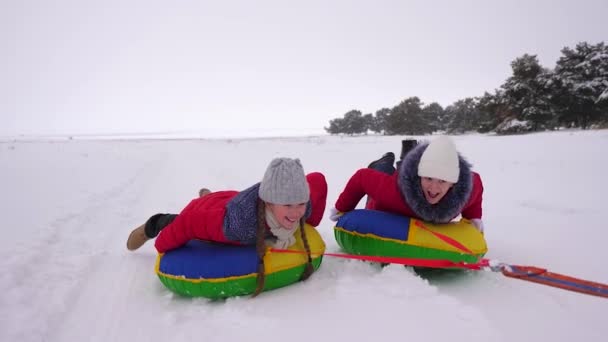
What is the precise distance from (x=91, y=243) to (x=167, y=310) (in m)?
1.66

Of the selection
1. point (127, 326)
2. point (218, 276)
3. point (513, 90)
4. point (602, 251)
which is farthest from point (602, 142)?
point (513, 90)

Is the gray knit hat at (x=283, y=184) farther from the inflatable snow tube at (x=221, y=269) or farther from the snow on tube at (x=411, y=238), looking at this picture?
the snow on tube at (x=411, y=238)

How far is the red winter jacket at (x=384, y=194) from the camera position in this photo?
8.88 ft

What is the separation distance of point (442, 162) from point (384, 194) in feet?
1.89

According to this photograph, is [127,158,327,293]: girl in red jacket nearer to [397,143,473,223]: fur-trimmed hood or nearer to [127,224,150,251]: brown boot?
[127,224,150,251]: brown boot

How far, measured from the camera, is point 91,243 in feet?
10.8

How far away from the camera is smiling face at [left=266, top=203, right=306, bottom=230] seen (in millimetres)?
2121

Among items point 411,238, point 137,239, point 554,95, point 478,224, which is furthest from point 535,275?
point 554,95

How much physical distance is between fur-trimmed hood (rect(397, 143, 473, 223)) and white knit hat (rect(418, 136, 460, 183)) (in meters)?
0.11

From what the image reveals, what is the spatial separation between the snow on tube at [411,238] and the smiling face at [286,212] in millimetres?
745

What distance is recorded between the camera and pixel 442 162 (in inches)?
93.0

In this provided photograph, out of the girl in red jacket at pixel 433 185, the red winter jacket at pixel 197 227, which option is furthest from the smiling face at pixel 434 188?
the red winter jacket at pixel 197 227

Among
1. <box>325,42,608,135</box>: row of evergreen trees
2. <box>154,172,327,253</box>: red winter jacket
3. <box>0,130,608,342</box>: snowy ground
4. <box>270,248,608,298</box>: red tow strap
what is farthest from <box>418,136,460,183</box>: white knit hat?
<box>325,42,608,135</box>: row of evergreen trees

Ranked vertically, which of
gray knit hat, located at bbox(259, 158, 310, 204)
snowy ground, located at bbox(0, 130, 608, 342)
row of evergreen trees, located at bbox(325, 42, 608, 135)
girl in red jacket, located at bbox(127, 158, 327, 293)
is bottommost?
snowy ground, located at bbox(0, 130, 608, 342)
